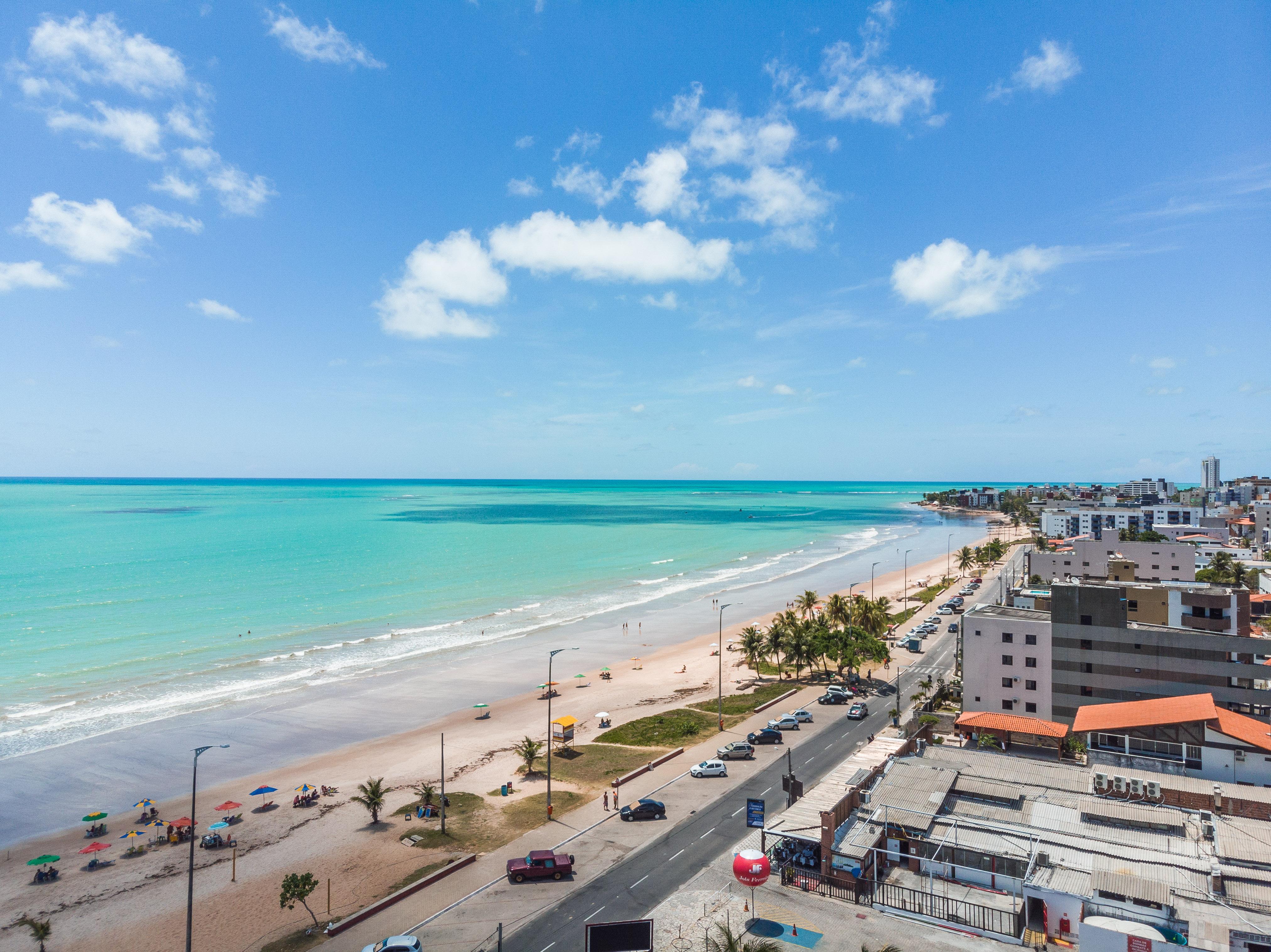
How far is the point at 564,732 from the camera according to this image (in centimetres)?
5231

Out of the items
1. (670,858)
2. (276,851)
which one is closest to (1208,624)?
(670,858)

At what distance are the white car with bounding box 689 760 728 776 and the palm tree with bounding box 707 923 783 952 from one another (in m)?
16.0

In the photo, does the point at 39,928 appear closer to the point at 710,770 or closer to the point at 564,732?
the point at 564,732

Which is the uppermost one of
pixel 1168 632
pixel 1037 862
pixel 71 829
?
pixel 1168 632

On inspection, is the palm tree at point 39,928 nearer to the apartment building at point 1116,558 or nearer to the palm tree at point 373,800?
the palm tree at point 373,800

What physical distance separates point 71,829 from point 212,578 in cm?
8635

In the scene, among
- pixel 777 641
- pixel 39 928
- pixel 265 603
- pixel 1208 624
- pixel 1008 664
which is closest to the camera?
pixel 39 928

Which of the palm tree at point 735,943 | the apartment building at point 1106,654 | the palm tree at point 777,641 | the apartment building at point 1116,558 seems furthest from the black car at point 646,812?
the apartment building at point 1116,558

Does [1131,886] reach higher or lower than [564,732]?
higher

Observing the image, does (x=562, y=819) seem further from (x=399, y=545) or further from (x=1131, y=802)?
(x=399, y=545)

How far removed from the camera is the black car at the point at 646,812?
36906 mm

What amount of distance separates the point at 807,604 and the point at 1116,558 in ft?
150

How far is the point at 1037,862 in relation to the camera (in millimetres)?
27469

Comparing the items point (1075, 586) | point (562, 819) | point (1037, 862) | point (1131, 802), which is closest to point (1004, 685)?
point (1075, 586)
